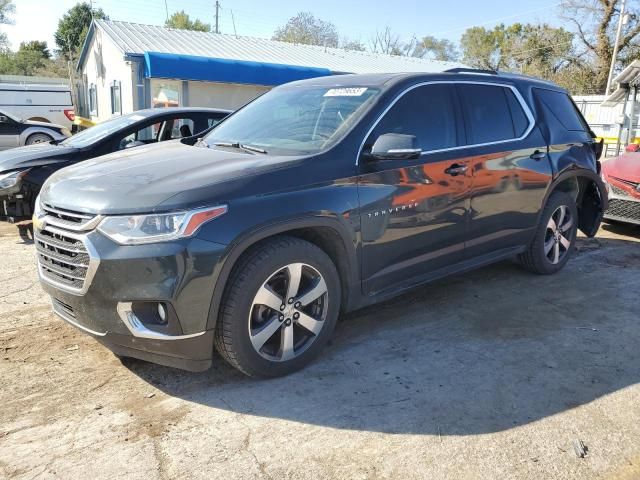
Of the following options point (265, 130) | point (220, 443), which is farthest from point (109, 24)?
point (220, 443)

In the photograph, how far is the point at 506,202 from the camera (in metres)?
4.65

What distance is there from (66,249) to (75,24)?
197 ft

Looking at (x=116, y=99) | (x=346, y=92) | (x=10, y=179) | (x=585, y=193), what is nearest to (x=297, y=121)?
(x=346, y=92)

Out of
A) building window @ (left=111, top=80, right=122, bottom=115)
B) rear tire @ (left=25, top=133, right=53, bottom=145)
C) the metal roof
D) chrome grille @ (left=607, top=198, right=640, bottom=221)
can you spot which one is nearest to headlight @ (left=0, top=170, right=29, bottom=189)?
chrome grille @ (left=607, top=198, right=640, bottom=221)

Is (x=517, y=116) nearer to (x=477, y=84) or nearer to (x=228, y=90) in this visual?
(x=477, y=84)

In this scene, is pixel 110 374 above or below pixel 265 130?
below

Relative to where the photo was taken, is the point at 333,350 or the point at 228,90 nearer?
the point at 333,350

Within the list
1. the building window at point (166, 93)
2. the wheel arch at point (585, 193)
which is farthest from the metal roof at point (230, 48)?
the wheel arch at point (585, 193)

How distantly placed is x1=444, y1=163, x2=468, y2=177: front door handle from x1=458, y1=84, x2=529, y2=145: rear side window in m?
0.26

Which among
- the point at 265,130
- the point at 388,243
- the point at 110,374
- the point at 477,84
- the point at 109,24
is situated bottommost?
the point at 110,374

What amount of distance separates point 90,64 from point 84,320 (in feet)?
89.5

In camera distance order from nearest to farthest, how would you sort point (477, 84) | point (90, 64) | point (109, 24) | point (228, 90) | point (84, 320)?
point (84, 320)
point (477, 84)
point (228, 90)
point (109, 24)
point (90, 64)

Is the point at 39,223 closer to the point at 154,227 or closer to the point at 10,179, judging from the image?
the point at 154,227

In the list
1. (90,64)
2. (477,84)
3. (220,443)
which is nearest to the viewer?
(220,443)
